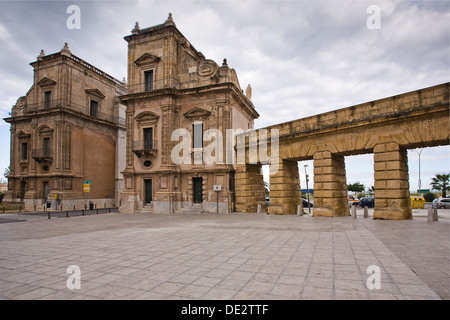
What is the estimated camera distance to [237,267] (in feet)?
18.7

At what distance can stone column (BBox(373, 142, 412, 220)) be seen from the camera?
12367 millimetres

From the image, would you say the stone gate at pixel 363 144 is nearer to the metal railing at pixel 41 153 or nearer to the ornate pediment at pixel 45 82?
the metal railing at pixel 41 153

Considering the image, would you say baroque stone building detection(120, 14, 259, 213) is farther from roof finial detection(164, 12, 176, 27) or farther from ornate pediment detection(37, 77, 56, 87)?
ornate pediment detection(37, 77, 56, 87)

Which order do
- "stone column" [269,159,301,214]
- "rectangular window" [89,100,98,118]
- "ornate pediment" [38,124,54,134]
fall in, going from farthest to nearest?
"rectangular window" [89,100,98,118] → "ornate pediment" [38,124,54,134] → "stone column" [269,159,301,214]

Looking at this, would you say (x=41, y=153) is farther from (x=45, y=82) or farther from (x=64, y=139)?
(x=45, y=82)

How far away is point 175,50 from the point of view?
25.0 m

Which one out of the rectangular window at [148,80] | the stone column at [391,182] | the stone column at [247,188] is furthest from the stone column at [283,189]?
the rectangular window at [148,80]

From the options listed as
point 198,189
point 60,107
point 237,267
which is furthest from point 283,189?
point 60,107

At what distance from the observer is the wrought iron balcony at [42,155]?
30070 millimetres

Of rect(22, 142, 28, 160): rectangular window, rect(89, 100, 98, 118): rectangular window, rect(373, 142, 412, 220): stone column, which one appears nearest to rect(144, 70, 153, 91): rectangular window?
rect(89, 100, 98, 118): rectangular window

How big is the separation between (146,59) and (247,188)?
15.8m

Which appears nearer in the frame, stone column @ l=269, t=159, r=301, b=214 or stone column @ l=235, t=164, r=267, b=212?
stone column @ l=269, t=159, r=301, b=214

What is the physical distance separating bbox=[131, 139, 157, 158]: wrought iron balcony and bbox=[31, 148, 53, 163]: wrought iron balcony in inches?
488
